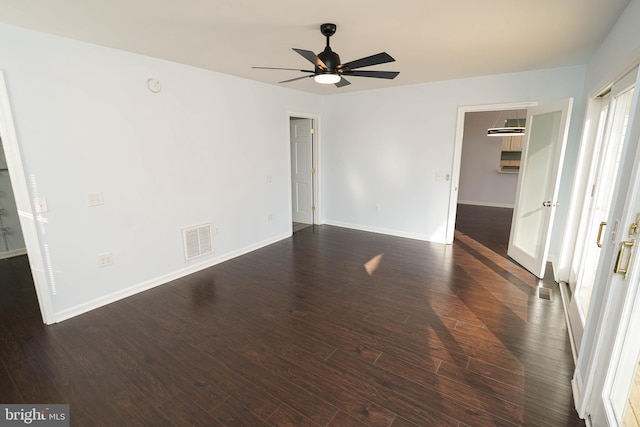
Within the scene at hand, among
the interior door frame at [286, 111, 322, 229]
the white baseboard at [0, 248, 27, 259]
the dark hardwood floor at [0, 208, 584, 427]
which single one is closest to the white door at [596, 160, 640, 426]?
the dark hardwood floor at [0, 208, 584, 427]

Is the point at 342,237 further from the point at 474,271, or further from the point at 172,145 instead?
the point at 172,145

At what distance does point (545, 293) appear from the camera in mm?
3244

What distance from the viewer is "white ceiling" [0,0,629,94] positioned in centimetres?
207

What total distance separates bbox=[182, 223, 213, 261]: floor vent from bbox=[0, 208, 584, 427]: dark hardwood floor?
0.35 m

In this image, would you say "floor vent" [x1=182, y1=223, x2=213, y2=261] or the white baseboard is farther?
the white baseboard

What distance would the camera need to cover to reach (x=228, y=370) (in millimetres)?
2162

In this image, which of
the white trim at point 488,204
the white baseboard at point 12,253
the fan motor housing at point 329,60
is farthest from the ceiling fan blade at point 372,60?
the white trim at point 488,204

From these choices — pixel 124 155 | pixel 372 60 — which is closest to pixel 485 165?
pixel 372 60

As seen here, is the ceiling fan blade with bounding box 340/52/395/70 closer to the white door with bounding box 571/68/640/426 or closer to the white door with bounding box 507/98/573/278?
the white door with bounding box 571/68/640/426

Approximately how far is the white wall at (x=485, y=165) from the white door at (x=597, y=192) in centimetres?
491

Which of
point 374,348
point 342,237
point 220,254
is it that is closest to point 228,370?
point 374,348

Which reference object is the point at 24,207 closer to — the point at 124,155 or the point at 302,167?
the point at 124,155

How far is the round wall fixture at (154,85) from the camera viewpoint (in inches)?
124

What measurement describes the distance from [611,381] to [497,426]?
627 millimetres
